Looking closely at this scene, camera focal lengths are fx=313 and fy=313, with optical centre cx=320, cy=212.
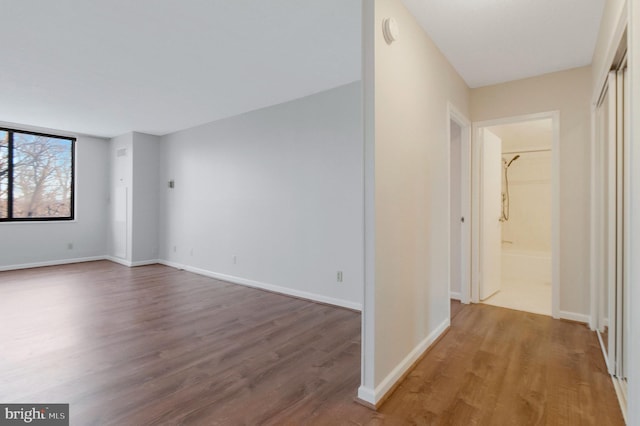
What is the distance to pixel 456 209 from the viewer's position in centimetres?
384

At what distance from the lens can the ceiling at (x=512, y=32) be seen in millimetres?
2176

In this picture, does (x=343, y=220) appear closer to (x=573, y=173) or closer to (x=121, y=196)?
(x=573, y=173)

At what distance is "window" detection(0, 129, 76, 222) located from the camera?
5.44m

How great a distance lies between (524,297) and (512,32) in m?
3.04

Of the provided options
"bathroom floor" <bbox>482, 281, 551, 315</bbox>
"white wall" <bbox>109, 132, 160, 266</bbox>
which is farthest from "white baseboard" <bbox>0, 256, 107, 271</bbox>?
"bathroom floor" <bbox>482, 281, 551, 315</bbox>

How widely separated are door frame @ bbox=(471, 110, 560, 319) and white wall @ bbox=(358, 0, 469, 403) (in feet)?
2.95

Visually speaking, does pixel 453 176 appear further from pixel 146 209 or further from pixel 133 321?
pixel 146 209

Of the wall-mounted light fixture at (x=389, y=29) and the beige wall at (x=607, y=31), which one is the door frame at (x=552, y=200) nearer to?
the beige wall at (x=607, y=31)

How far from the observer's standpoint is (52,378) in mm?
2074

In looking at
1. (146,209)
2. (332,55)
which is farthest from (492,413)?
(146,209)

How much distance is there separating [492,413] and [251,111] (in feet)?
14.1

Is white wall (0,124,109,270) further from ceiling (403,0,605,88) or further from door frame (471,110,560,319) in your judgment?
door frame (471,110,560,319)

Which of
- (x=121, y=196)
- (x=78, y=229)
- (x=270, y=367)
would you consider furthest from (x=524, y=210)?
(x=78, y=229)

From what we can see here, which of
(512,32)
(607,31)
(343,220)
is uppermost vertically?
(512,32)
